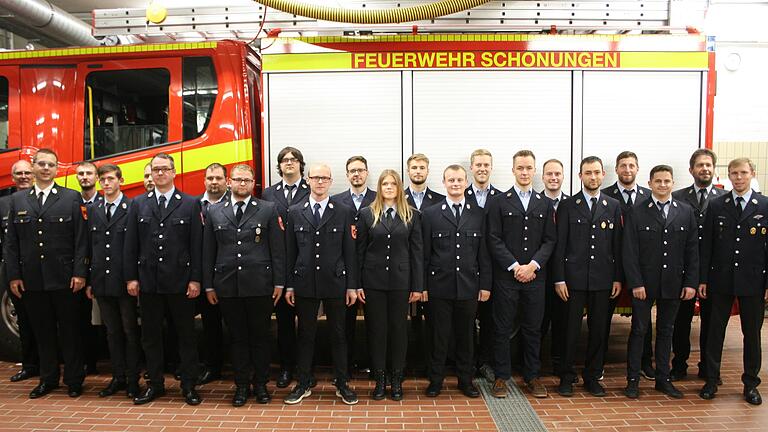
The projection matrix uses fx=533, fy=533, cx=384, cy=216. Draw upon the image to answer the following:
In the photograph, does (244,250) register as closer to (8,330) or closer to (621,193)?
(8,330)

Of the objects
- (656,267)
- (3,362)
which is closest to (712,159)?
(656,267)

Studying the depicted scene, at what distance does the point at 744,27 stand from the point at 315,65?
868cm

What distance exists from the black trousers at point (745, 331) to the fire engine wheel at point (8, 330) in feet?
19.2

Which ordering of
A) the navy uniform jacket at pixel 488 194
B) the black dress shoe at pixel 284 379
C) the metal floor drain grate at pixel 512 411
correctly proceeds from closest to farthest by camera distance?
1. the metal floor drain grate at pixel 512 411
2. the navy uniform jacket at pixel 488 194
3. the black dress shoe at pixel 284 379

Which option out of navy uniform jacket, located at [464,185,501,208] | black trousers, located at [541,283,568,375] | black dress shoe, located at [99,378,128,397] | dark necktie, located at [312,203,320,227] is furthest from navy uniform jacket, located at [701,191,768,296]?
black dress shoe, located at [99,378,128,397]

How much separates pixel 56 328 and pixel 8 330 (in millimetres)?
1016

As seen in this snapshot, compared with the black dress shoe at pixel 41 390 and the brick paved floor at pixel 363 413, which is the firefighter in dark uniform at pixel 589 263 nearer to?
the brick paved floor at pixel 363 413

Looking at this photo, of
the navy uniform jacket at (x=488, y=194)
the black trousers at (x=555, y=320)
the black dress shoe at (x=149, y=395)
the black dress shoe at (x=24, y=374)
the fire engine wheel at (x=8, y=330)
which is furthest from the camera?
the fire engine wheel at (x=8, y=330)

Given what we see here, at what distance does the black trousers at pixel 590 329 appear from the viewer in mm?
4121

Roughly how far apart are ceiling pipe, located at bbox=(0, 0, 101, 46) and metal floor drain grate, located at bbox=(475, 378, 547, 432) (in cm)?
680

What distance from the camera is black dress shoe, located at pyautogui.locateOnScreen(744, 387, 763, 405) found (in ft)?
13.2

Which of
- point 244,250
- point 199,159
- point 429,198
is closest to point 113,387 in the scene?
point 244,250

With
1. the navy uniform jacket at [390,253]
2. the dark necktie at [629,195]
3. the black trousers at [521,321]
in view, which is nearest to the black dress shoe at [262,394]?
the navy uniform jacket at [390,253]

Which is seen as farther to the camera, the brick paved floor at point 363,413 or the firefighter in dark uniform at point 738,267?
the firefighter in dark uniform at point 738,267
